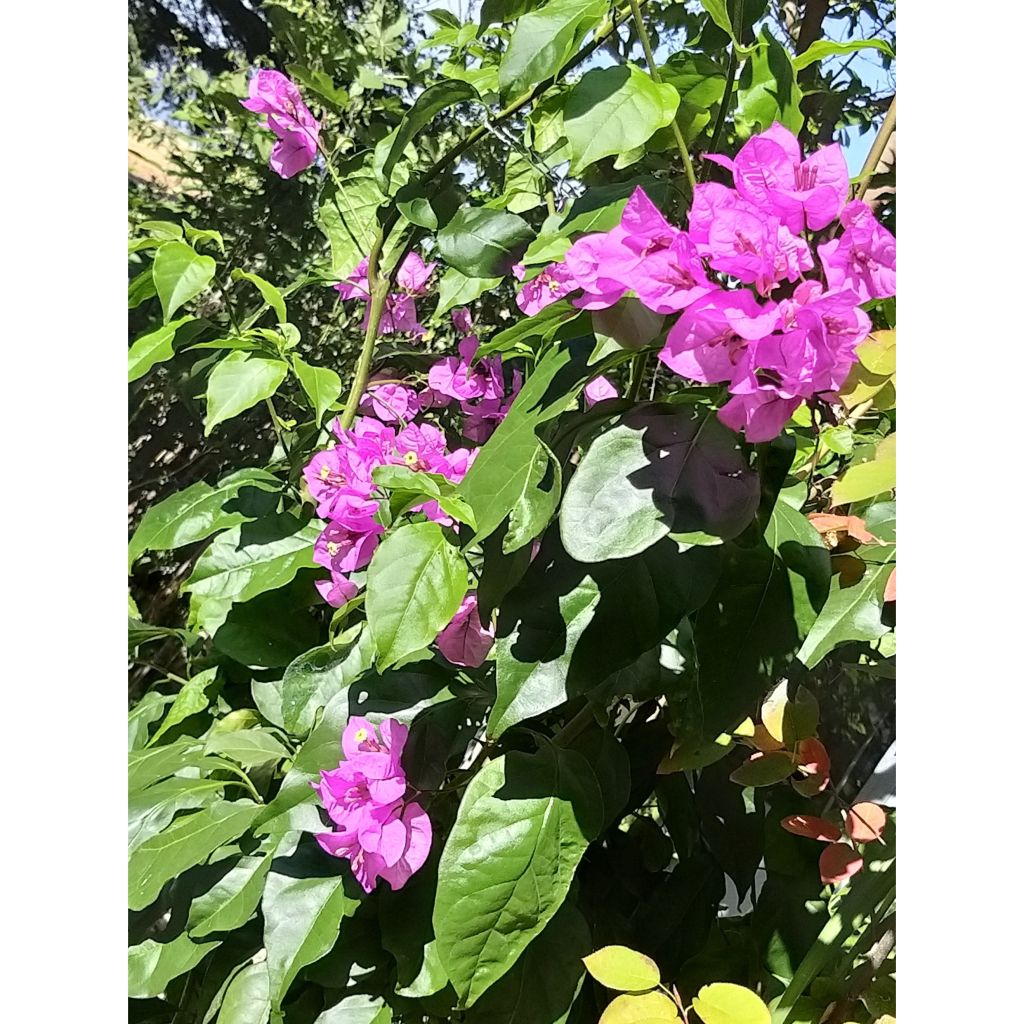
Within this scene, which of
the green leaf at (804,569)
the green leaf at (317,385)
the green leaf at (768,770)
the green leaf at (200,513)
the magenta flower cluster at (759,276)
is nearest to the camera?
the magenta flower cluster at (759,276)

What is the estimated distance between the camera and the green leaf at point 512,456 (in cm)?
38

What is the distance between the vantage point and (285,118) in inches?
30.8

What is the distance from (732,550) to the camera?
17.4 inches

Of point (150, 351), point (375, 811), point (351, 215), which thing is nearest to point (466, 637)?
point (375, 811)

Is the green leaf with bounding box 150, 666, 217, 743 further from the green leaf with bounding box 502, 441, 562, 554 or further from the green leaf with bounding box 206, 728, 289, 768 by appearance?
the green leaf with bounding box 502, 441, 562, 554

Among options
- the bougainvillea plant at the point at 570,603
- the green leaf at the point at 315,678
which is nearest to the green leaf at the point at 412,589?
the bougainvillea plant at the point at 570,603

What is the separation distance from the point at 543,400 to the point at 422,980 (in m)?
0.30

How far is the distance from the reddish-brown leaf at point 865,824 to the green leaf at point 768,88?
37 centimetres

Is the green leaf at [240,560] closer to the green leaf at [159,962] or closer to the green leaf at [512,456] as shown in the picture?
the green leaf at [159,962]

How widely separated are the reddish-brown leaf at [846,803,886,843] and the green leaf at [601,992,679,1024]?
0.15m

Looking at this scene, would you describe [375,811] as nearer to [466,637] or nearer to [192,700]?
[466,637]

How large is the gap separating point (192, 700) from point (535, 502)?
0.52 meters
